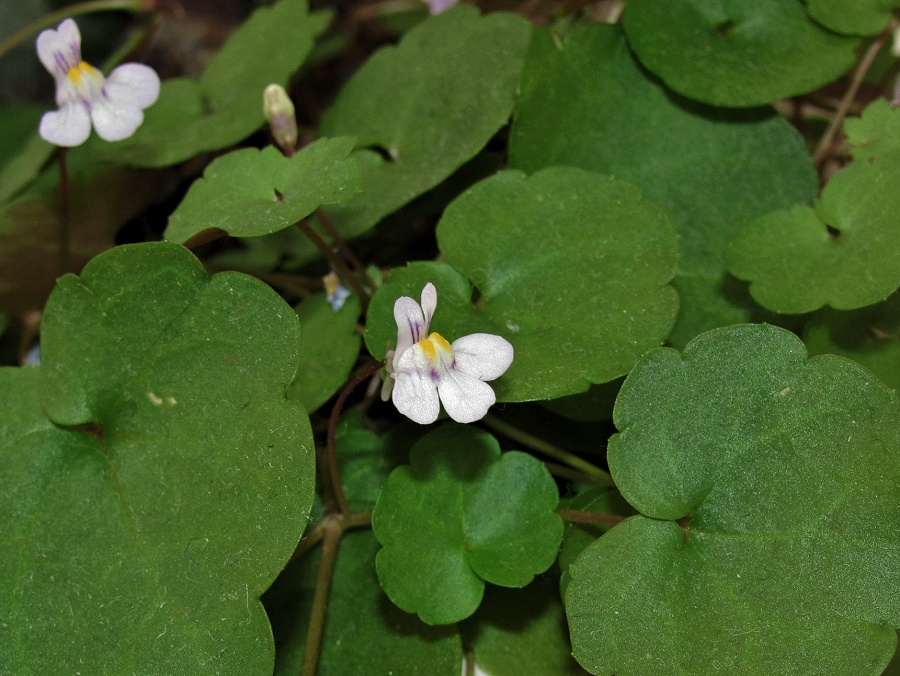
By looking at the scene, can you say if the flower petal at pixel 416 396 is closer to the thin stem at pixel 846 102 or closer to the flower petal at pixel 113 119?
the flower petal at pixel 113 119

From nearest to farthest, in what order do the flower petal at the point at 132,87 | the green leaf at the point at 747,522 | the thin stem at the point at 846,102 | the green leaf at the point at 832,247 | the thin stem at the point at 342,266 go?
the green leaf at the point at 747,522
the green leaf at the point at 832,247
the thin stem at the point at 342,266
the flower petal at the point at 132,87
the thin stem at the point at 846,102

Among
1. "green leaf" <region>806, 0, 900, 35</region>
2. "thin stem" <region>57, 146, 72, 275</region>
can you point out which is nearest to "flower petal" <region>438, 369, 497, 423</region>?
"thin stem" <region>57, 146, 72, 275</region>

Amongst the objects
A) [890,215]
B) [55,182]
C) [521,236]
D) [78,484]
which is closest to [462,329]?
[521,236]

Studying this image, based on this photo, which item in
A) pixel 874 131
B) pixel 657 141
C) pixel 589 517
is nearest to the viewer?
pixel 589 517

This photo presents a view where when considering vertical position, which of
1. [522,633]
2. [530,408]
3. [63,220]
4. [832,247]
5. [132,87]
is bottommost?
[522,633]

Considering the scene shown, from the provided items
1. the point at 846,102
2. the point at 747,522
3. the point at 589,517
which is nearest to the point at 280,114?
the point at 589,517

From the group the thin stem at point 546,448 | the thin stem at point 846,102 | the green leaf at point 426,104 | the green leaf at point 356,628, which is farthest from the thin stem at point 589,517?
the thin stem at point 846,102

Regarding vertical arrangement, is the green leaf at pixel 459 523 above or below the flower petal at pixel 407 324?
below

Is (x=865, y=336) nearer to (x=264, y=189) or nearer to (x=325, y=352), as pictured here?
(x=325, y=352)
